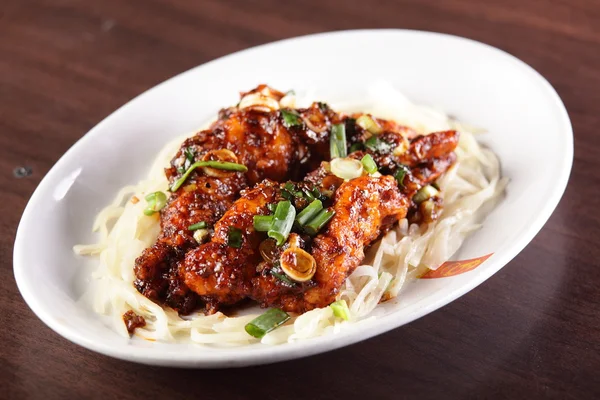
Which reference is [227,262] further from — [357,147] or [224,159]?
[357,147]

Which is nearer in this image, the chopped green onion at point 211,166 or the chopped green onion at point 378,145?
the chopped green onion at point 211,166

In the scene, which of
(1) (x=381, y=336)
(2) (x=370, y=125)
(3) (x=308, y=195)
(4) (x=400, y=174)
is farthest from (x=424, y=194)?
(1) (x=381, y=336)

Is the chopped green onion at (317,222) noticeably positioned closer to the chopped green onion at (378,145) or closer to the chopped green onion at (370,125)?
the chopped green onion at (378,145)

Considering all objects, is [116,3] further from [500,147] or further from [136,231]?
[500,147]

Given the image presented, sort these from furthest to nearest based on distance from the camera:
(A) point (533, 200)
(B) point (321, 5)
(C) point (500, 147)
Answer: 1. (B) point (321, 5)
2. (C) point (500, 147)
3. (A) point (533, 200)

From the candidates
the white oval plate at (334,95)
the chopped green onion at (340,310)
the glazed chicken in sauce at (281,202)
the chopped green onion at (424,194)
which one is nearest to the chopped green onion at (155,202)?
the glazed chicken in sauce at (281,202)

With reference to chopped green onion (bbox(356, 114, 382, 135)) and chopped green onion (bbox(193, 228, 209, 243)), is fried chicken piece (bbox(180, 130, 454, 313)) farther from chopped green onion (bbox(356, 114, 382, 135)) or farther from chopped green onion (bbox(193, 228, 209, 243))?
chopped green onion (bbox(356, 114, 382, 135))

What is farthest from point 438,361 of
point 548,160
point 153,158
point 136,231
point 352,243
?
point 153,158

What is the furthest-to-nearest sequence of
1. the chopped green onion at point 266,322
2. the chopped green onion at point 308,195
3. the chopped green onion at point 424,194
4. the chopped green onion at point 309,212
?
1. the chopped green onion at point 424,194
2. the chopped green onion at point 308,195
3. the chopped green onion at point 309,212
4. the chopped green onion at point 266,322
